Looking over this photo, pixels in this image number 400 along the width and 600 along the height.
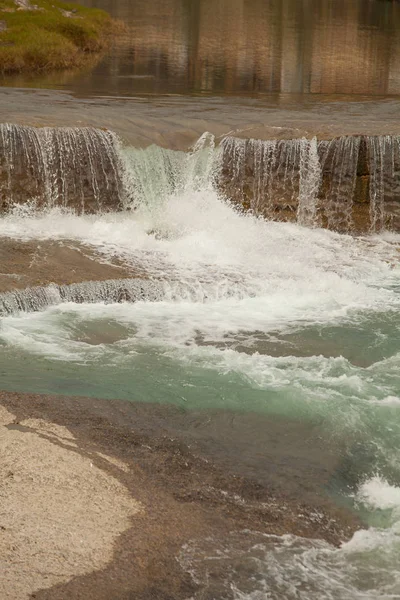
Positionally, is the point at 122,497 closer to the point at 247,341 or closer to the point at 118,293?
the point at 247,341

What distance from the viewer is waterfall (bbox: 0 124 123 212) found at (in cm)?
1703

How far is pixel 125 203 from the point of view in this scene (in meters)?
17.5

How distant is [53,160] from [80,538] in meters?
10.6

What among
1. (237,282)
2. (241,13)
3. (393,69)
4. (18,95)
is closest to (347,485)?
(237,282)

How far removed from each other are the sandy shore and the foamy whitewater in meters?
0.28

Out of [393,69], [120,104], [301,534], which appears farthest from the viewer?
[393,69]

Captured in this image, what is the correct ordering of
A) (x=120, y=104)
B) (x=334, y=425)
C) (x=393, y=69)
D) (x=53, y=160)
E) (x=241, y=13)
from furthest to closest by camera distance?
(x=241, y=13) < (x=393, y=69) < (x=120, y=104) < (x=53, y=160) < (x=334, y=425)

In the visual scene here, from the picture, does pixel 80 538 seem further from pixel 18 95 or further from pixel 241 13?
pixel 241 13

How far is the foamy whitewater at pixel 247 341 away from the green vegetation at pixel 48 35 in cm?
1301

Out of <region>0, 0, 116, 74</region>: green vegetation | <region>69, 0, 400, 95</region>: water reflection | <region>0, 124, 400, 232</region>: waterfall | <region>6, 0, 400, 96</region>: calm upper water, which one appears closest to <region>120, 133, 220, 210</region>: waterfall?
<region>0, 124, 400, 232</region>: waterfall

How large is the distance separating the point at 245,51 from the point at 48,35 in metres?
6.72

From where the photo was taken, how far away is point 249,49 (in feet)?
115

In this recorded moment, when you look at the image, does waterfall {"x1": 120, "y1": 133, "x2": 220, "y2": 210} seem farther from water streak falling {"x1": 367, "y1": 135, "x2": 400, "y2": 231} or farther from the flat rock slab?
water streak falling {"x1": 367, "y1": 135, "x2": 400, "y2": 231}

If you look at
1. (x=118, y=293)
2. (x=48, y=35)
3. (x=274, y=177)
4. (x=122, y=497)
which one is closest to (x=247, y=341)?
(x=118, y=293)
